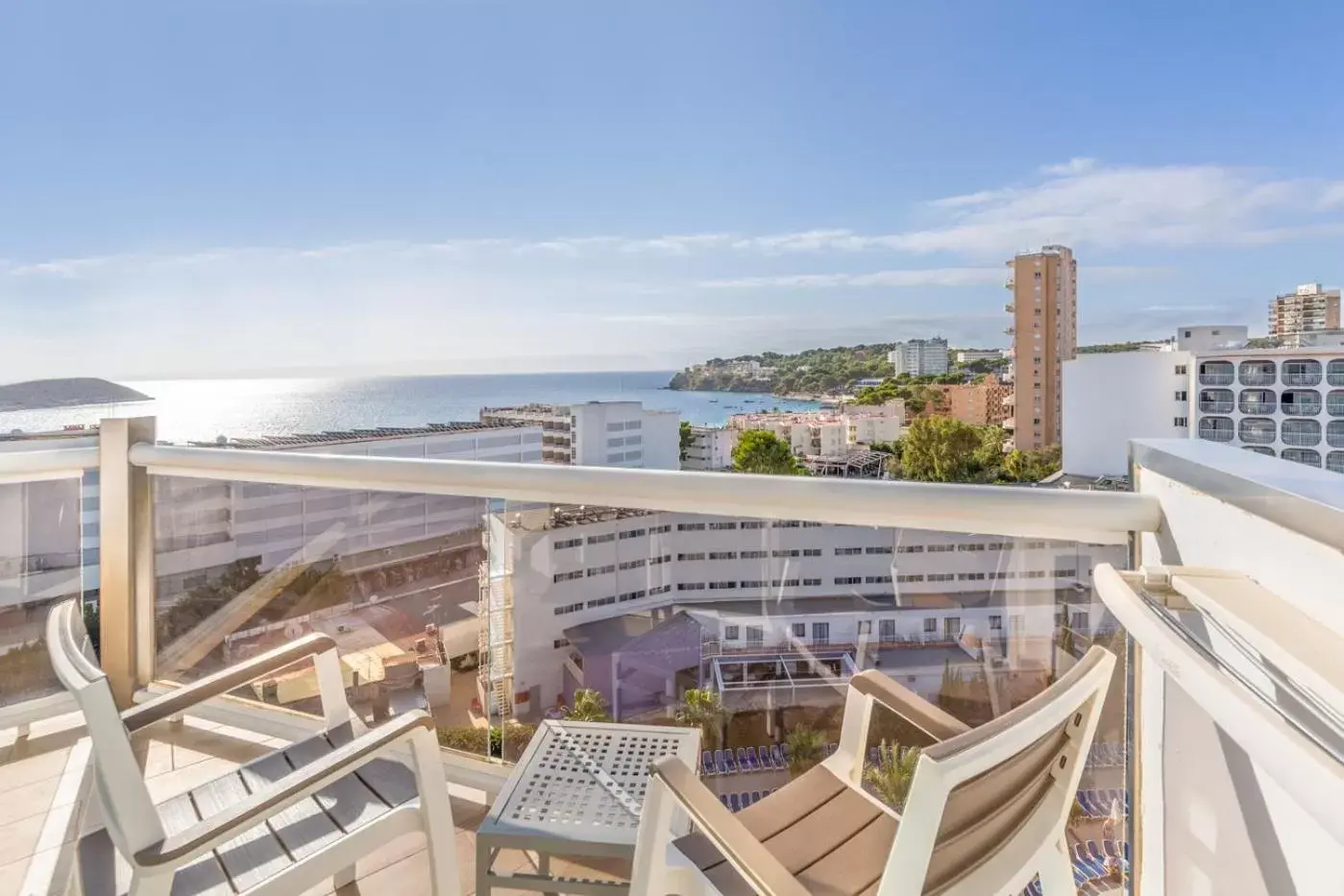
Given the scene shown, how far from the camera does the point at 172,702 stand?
4.22 feet

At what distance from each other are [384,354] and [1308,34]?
30.2m

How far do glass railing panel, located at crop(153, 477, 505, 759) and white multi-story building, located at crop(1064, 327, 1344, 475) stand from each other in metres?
8.67

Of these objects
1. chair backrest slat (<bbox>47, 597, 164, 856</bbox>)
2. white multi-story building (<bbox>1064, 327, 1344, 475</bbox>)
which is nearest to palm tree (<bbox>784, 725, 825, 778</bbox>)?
chair backrest slat (<bbox>47, 597, 164, 856</bbox>)

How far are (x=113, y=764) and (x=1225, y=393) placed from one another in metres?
13.2

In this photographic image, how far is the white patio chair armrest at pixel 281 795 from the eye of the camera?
0.98 m

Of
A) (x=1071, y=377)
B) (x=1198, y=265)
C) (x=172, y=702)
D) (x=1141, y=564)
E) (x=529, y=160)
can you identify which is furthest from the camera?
(x=1198, y=265)

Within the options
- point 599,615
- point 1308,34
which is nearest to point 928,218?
point 1308,34

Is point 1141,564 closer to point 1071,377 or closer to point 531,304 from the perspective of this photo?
point 1071,377

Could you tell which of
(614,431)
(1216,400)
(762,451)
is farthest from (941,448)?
(614,431)

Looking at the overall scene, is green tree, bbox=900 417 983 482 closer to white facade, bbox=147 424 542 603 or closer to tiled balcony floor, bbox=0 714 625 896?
white facade, bbox=147 424 542 603

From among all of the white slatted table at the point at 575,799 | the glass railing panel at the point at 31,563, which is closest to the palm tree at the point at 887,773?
the white slatted table at the point at 575,799

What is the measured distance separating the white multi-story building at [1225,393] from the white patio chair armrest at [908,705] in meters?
8.71

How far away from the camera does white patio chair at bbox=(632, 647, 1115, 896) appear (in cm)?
71

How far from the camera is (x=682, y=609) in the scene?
5.23ft
